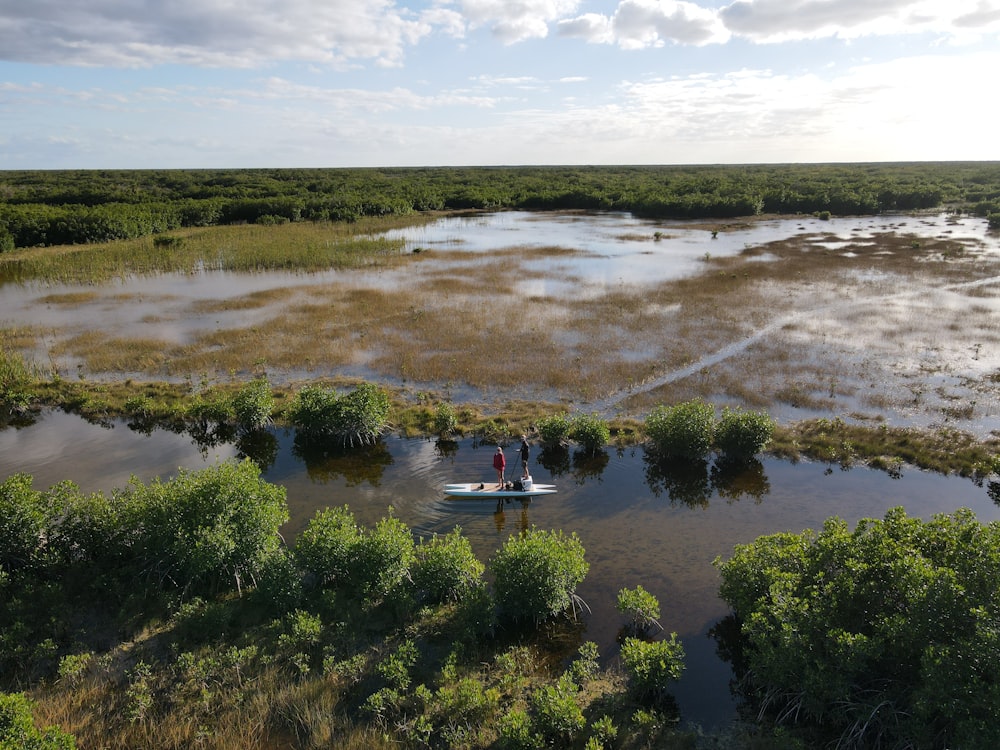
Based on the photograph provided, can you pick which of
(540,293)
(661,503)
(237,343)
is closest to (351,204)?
(540,293)

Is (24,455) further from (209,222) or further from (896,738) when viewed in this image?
(209,222)

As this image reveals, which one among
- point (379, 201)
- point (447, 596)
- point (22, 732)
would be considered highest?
point (379, 201)

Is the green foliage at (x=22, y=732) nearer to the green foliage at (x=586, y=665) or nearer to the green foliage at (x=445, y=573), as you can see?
the green foliage at (x=445, y=573)

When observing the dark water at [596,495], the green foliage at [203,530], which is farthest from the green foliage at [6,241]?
the green foliage at [203,530]

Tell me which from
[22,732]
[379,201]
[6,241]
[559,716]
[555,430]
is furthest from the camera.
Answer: [379,201]

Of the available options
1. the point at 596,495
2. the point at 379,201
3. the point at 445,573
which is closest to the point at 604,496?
the point at 596,495

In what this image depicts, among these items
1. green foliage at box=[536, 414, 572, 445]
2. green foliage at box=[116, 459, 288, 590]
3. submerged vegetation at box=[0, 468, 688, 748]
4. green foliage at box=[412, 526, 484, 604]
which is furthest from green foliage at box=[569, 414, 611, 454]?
green foliage at box=[116, 459, 288, 590]

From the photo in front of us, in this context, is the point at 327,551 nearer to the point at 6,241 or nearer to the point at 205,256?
the point at 205,256
